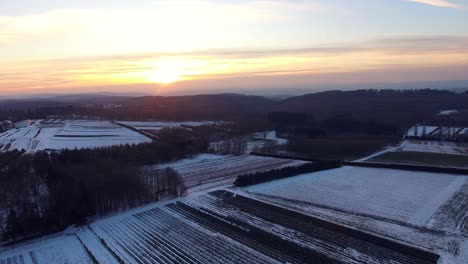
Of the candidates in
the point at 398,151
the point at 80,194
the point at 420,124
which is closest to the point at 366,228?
the point at 80,194

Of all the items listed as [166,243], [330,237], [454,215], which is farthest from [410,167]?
[166,243]

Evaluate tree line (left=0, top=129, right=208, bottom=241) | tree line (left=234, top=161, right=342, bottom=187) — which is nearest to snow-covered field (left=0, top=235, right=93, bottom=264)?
tree line (left=0, top=129, right=208, bottom=241)

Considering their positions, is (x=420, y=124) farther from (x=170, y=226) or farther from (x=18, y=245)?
(x=18, y=245)

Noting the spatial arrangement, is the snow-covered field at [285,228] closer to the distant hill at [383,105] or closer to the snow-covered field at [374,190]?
the snow-covered field at [374,190]

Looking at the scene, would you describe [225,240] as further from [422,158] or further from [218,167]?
[422,158]

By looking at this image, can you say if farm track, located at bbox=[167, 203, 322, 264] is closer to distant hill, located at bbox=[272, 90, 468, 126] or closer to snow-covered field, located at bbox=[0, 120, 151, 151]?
snow-covered field, located at bbox=[0, 120, 151, 151]

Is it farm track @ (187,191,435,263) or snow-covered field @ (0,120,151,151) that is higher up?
snow-covered field @ (0,120,151,151)

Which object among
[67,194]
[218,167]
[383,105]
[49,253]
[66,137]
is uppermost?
[383,105]
